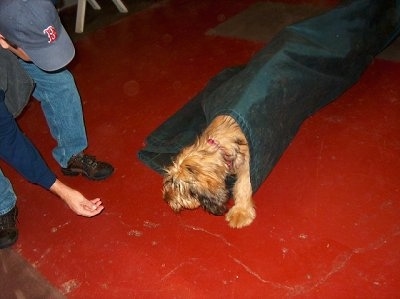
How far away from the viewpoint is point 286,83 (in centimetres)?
290

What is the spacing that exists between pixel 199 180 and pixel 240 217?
0.53m

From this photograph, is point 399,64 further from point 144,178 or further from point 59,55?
point 59,55

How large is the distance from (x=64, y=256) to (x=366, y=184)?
2.42m

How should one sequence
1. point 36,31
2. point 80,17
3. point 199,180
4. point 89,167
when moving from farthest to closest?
point 80,17, point 89,167, point 199,180, point 36,31

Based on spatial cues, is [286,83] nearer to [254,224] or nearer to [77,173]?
[254,224]

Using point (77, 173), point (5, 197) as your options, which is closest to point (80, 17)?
point (77, 173)

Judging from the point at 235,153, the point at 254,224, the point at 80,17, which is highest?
the point at 80,17

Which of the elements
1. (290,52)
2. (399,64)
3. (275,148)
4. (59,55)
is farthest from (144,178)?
(399,64)

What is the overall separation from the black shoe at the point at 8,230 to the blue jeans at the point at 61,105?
67cm

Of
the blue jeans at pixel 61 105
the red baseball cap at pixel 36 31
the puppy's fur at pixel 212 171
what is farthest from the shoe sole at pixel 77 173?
the red baseball cap at pixel 36 31

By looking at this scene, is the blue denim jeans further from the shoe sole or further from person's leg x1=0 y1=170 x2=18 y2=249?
the shoe sole

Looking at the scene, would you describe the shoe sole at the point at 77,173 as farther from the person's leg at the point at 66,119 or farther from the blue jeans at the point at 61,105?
the blue jeans at the point at 61,105

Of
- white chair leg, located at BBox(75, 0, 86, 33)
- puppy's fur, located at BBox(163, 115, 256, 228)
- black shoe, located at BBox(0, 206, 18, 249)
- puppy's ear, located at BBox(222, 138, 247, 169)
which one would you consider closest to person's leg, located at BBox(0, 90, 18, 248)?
black shoe, located at BBox(0, 206, 18, 249)

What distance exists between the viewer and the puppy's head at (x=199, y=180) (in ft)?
7.93
